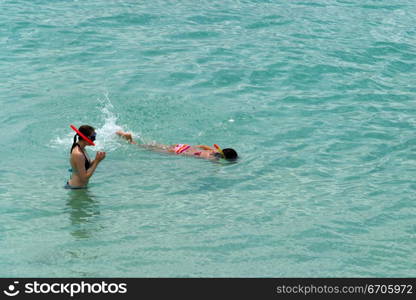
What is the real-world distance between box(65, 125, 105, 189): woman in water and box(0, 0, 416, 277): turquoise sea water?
245 mm

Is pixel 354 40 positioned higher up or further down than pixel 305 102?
higher up

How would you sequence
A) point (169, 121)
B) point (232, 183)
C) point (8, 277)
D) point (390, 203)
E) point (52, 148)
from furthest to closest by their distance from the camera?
1. point (169, 121)
2. point (52, 148)
3. point (232, 183)
4. point (390, 203)
5. point (8, 277)

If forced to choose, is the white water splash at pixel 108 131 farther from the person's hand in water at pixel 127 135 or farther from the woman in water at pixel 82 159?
the woman in water at pixel 82 159

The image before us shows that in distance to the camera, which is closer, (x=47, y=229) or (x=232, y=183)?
(x=47, y=229)

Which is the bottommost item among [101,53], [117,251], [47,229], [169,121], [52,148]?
[117,251]

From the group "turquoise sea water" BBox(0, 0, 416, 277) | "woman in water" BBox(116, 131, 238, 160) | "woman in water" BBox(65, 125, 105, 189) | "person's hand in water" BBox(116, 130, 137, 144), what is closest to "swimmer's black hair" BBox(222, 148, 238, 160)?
"woman in water" BBox(116, 131, 238, 160)

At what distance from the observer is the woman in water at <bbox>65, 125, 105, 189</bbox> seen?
10.0 metres

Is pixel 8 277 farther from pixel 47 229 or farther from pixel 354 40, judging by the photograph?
pixel 354 40

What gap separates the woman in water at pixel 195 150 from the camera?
12.0 meters

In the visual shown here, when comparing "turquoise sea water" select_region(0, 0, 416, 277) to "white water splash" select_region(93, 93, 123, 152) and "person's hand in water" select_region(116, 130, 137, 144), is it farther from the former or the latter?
"person's hand in water" select_region(116, 130, 137, 144)

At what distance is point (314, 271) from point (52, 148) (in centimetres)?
640

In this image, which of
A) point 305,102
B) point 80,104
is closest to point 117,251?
point 80,104

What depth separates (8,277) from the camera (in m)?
7.85

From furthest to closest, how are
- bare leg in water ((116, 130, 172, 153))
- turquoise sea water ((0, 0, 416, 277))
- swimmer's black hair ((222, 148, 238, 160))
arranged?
bare leg in water ((116, 130, 172, 153))
swimmer's black hair ((222, 148, 238, 160))
turquoise sea water ((0, 0, 416, 277))
